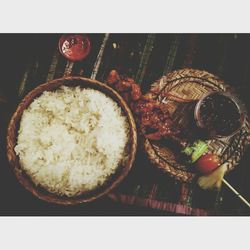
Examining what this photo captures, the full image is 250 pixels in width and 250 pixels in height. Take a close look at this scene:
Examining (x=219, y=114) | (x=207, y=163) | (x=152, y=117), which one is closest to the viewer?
(x=219, y=114)

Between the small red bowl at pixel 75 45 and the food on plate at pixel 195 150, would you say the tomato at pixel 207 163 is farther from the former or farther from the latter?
the small red bowl at pixel 75 45

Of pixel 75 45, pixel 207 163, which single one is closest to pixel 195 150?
pixel 207 163

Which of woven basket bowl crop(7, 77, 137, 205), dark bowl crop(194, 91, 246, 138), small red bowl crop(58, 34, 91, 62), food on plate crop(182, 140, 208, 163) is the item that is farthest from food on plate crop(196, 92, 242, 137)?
small red bowl crop(58, 34, 91, 62)

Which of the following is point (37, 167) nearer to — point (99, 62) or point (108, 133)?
point (108, 133)

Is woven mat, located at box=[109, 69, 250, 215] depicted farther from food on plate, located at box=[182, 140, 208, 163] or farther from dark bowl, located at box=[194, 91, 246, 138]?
dark bowl, located at box=[194, 91, 246, 138]

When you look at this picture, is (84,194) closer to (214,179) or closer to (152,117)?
(152,117)

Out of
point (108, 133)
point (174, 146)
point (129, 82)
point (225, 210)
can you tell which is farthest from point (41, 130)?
point (225, 210)

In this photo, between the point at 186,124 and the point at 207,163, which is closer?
the point at 207,163
